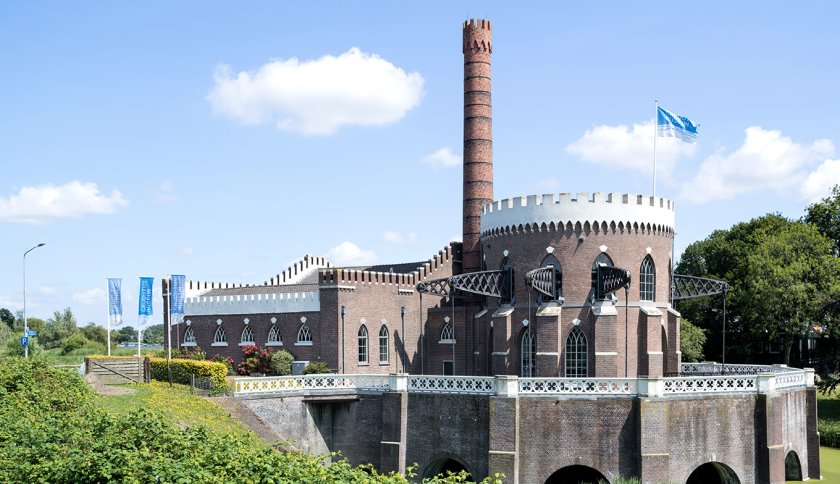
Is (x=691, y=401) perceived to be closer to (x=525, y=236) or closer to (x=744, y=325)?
(x=525, y=236)

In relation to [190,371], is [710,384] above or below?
below

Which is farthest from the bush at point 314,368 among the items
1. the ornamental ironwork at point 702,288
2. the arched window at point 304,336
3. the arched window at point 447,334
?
the ornamental ironwork at point 702,288

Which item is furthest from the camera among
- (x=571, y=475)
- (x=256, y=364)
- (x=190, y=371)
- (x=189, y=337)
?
(x=189, y=337)

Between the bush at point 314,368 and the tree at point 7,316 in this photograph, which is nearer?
the bush at point 314,368

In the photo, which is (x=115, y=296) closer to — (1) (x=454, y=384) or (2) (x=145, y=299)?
(2) (x=145, y=299)

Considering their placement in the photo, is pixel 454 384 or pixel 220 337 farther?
pixel 220 337

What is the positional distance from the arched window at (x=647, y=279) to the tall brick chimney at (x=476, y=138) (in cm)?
1298

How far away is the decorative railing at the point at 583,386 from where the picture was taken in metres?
35.2

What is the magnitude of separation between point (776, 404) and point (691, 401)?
4.43 metres

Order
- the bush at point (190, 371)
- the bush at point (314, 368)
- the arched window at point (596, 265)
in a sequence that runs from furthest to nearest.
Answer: the bush at point (314, 368) → the arched window at point (596, 265) → the bush at point (190, 371)

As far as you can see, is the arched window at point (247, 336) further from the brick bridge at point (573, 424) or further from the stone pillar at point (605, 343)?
the stone pillar at point (605, 343)

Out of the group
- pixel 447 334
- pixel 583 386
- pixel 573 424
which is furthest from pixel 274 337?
pixel 583 386

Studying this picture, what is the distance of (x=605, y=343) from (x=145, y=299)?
25.1m

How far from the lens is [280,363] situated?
49.1 m
